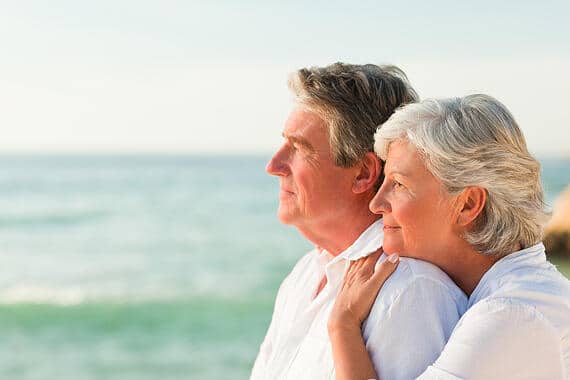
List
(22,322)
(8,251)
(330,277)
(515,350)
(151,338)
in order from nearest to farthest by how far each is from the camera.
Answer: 1. (515,350)
2. (330,277)
3. (151,338)
4. (22,322)
5. (8,251)

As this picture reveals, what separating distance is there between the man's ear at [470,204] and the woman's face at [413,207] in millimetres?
18

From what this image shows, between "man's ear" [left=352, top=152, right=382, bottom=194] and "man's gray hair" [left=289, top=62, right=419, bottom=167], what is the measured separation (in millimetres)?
18

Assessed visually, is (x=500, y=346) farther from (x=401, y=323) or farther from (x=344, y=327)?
(x=344, y=327)

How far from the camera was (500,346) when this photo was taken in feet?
6.46

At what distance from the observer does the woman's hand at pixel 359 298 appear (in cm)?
221

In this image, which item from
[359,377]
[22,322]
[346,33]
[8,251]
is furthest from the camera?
[346,33]

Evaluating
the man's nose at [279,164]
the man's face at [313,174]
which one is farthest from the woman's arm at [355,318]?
the man's nose at [279,164]

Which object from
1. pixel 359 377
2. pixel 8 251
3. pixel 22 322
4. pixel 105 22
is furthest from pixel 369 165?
pixel 105 22

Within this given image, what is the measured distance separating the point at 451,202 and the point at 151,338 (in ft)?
30.4

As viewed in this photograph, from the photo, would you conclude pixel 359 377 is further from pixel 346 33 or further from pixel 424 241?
pixel 346 33

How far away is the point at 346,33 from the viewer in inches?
1259

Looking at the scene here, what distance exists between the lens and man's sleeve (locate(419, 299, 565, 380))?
1.96 m

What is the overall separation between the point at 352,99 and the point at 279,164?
0.95 ft

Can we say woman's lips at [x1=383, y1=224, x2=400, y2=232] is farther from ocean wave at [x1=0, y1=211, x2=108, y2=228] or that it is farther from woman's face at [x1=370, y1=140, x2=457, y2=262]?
ocean wave at [x1=0, y1=211, x2=108, y2=228]
